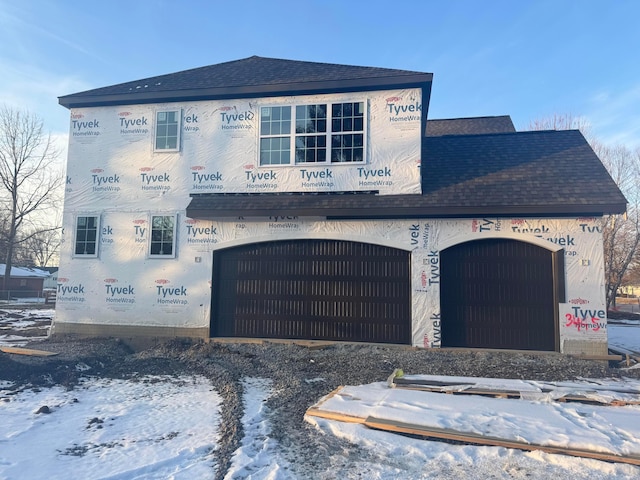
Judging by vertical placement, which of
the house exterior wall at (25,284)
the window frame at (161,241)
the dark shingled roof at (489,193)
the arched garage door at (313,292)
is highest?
the dark shingled roof at (489,193)

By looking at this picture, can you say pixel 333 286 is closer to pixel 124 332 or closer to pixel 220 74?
pixel 124 332

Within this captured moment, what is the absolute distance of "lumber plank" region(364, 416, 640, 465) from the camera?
13.7 feet

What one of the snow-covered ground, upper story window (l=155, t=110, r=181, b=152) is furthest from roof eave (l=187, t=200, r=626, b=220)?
the snow-covered ground

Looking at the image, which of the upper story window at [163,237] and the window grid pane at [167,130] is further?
the window grid pane at [167,130]

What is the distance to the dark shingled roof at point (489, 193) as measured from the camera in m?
9.34

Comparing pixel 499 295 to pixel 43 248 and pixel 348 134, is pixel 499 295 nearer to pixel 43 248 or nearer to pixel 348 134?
pixel 348 134

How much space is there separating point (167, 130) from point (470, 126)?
533 inches

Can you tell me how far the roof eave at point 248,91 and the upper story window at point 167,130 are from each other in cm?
38

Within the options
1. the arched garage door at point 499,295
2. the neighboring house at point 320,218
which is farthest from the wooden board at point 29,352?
the arched garage door at point 499,295

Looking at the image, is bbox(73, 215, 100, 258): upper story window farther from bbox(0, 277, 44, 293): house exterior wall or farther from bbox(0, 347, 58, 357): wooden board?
bbox(0, 277, 44, 293): house exterior wall

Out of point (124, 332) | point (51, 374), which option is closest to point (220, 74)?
point (124, 332)

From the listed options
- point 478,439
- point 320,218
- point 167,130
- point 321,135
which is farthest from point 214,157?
point 478,439

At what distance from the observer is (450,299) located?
32.5 feet

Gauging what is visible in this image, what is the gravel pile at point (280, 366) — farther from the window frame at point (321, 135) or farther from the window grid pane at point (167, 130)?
the window grid pane at point (167, 130)
